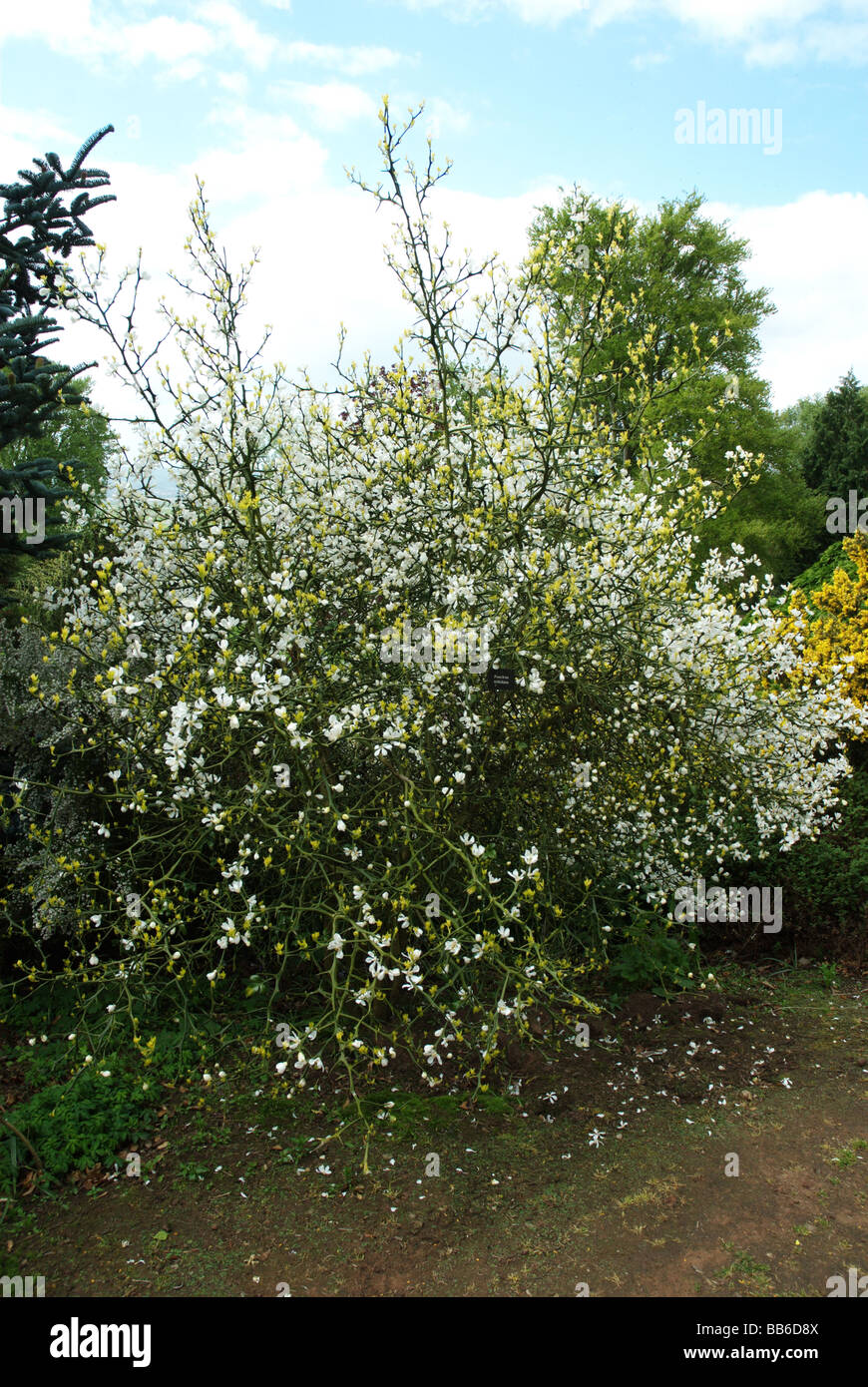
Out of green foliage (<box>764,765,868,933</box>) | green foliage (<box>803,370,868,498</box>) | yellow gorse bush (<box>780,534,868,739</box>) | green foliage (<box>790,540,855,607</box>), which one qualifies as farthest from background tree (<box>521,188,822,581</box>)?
green foliage (<box>764,765,868,933</box>)

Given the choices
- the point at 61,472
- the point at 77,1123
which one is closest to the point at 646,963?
the point at 77,1123

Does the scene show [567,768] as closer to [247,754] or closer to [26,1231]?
[247,754]

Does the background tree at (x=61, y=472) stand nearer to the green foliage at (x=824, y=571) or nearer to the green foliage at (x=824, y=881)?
the green foliage at (x=824, y=881)

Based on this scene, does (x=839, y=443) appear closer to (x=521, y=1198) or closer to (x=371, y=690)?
(x=371, y=690)

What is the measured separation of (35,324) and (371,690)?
2.87m

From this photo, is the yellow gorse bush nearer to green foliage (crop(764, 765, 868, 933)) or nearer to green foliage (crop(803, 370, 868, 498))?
green foliage (crop(764, 765, 868, 933))

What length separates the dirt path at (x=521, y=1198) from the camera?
10.8 feet

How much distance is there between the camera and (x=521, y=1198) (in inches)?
148

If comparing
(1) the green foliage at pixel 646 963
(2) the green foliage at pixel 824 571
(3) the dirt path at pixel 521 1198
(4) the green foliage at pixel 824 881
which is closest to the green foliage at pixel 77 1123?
(3) the dirt path at pixel 521 1198

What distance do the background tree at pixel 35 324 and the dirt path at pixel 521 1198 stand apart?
133 inches

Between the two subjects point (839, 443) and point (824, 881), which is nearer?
point (824, 881)

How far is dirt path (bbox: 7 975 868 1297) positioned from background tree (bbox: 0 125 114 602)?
3383 millimetres

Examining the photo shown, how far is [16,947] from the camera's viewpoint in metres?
5.51

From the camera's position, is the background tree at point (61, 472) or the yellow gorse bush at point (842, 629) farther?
the yellow gorse bush at point (842, 629)
